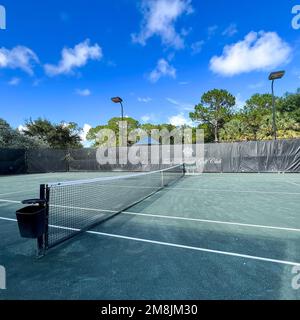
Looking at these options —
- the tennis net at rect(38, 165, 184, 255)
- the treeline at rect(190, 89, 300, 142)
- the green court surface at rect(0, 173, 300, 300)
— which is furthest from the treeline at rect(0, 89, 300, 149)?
the green court surface at rect(0, 173, 300, 300)

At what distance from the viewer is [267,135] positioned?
3108 centimetres

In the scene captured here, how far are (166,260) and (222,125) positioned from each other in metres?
39.0

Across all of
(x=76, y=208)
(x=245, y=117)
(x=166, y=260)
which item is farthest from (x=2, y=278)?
(x=245, y=117)

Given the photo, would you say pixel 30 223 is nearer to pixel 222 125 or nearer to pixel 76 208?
pixel 76 208

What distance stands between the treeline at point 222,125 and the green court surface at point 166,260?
23.9 metres

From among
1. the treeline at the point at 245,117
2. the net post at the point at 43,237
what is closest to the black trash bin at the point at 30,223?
the net post at the point at 43,237

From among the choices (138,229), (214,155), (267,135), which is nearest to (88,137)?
(267,135)

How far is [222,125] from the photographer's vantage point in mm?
39750

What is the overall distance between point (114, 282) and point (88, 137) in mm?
59932

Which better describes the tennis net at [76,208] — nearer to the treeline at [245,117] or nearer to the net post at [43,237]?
the net post at [43,237]

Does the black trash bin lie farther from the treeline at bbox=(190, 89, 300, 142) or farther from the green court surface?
the treeline at bbox=(190, 89, 300, 142)

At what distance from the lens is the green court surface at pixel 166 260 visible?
2475 millimetres
